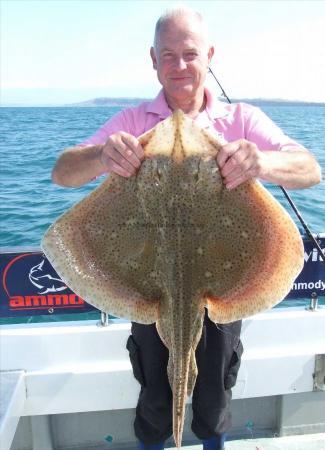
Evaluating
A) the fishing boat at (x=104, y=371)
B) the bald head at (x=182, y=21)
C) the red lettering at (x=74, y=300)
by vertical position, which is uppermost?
the bald head at (x=182, y=21)

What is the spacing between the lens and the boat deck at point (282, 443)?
12.1 feet

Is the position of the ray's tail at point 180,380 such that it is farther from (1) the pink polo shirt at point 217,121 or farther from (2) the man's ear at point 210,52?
(2) the man's ear at point 210,52

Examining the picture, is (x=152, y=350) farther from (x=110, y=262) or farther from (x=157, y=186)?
(x=157, y=186)

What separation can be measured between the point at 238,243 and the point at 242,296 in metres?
0.25

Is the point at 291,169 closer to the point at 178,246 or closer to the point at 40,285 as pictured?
the point at 178,246

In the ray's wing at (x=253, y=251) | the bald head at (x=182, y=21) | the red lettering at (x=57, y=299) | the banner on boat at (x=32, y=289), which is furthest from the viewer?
the red lettering at (x=57, y=299)

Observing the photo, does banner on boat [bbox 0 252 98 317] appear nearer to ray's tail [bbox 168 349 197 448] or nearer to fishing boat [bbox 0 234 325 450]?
fishing boat [bbox 0 234 325 450]

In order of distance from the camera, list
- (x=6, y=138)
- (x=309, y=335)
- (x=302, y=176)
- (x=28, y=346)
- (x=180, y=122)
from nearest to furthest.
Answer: (x=180, y=122) < (x=302, y=176) < (x=28, y=346) < (x=309, y=335) < (x=6, y=138)

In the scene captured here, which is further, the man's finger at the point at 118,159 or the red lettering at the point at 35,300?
the red lettering at the point at 35,300

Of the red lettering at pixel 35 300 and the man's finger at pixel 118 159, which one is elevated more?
the man's finger at pixel 118 159

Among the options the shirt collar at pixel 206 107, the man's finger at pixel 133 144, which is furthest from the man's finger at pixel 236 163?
the shirt collar at pixel 206 107

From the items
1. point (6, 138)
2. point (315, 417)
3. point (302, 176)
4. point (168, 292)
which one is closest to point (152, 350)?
point (168, 292)

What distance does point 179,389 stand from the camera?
7.17ft

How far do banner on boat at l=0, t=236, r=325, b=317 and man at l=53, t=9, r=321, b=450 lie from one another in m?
1.15
